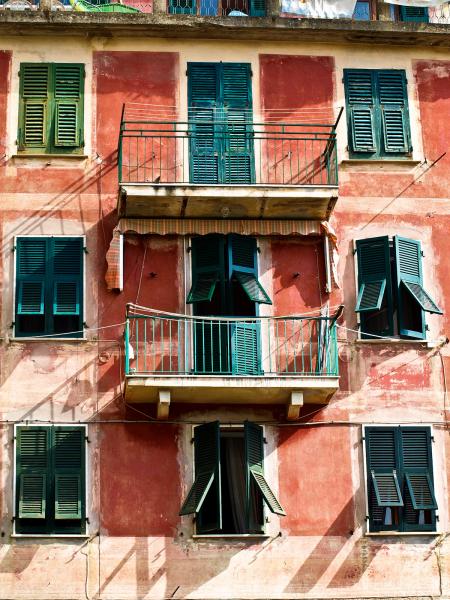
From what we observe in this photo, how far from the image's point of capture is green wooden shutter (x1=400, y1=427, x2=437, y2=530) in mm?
24009

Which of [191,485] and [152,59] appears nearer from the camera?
[191,485]

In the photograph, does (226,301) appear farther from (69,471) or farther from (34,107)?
(34,107)

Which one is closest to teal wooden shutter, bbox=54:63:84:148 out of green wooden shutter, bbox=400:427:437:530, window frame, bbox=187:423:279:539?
window frame, bbox=187:423:279:539

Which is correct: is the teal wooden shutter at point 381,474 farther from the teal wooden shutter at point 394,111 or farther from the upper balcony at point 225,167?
the teal wooden shutter at point 394,111

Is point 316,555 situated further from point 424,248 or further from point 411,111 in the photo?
point 411,111

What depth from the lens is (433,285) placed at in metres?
25.5

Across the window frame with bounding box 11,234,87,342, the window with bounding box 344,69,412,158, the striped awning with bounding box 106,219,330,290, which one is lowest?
the window frame with bounding box 11,234,87,342

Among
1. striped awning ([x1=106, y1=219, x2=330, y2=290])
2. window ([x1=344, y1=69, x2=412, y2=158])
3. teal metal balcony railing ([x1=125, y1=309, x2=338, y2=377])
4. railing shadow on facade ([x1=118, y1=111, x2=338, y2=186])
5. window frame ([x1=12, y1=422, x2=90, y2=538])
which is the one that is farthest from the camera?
window ([x1=344, y1=69, x2=412, y2=158])

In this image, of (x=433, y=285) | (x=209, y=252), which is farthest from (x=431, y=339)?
(x=209, y=252)

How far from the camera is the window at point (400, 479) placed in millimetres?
23984

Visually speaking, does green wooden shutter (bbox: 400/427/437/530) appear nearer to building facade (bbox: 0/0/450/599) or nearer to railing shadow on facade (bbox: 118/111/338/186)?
building facade (bbox: 0/0/450/599)

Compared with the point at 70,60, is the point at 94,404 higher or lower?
lower

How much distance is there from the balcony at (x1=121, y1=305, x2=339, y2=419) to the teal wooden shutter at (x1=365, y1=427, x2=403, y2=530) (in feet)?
3.48

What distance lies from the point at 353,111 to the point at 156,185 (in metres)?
4.08
